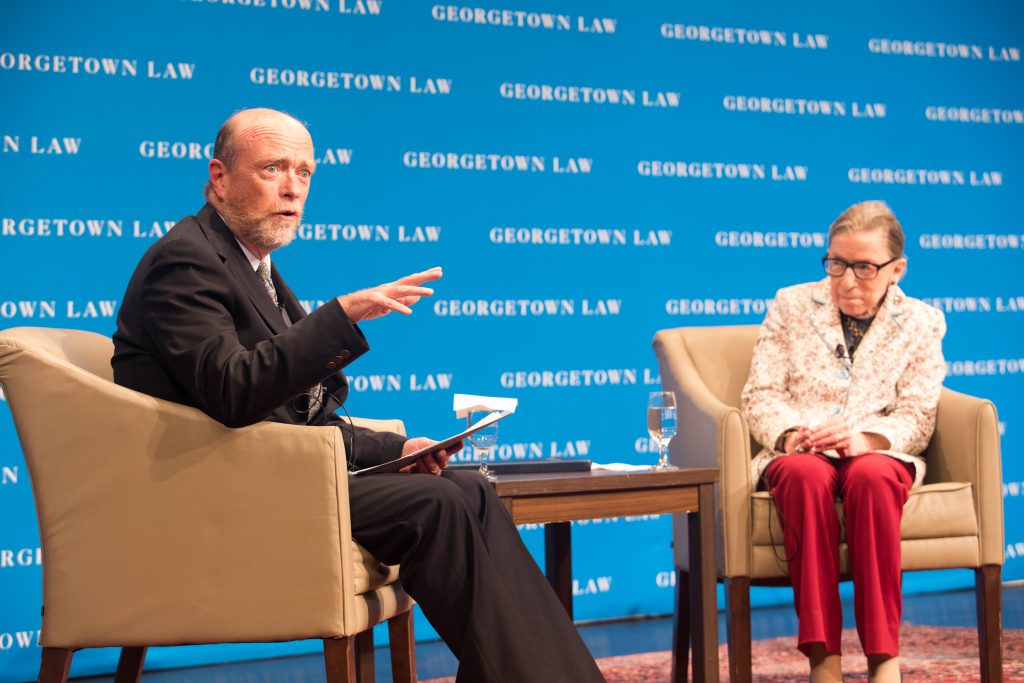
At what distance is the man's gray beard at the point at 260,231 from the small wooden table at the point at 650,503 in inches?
30.5

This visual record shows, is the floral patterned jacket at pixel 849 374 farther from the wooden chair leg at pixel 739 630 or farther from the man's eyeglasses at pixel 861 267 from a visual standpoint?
the wooden chair leg at pixel 739 630

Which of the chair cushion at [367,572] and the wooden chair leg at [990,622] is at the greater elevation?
the chair cushion at [367,572]

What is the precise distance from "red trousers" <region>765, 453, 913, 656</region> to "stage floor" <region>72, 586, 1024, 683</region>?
46.3 inches

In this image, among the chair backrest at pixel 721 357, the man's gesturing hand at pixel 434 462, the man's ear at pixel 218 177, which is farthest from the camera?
the chair backrest at pixel 721 357

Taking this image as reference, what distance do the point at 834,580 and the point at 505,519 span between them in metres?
0.99

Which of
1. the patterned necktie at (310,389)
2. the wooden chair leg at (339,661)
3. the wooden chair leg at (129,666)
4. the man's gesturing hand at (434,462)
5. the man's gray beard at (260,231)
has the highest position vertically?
the man's gray beard at (260,231)

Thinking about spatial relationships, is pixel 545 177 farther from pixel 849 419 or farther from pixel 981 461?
pixel 981 461

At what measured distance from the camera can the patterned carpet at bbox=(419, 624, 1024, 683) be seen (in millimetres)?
3283

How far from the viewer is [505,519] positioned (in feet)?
7.66

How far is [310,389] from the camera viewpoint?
2.49 m

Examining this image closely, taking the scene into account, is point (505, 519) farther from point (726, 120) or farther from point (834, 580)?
point (726, 120)

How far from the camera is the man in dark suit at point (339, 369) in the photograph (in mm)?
2086

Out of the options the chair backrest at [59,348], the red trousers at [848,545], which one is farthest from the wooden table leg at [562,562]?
the chair backrest at [59,348]

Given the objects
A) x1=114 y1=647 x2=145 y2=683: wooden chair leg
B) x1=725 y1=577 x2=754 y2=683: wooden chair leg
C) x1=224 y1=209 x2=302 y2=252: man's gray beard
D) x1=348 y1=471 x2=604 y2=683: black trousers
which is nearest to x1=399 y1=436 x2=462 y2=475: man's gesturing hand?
x1=348 y1=471 x2=604 y2=683: black trousers
